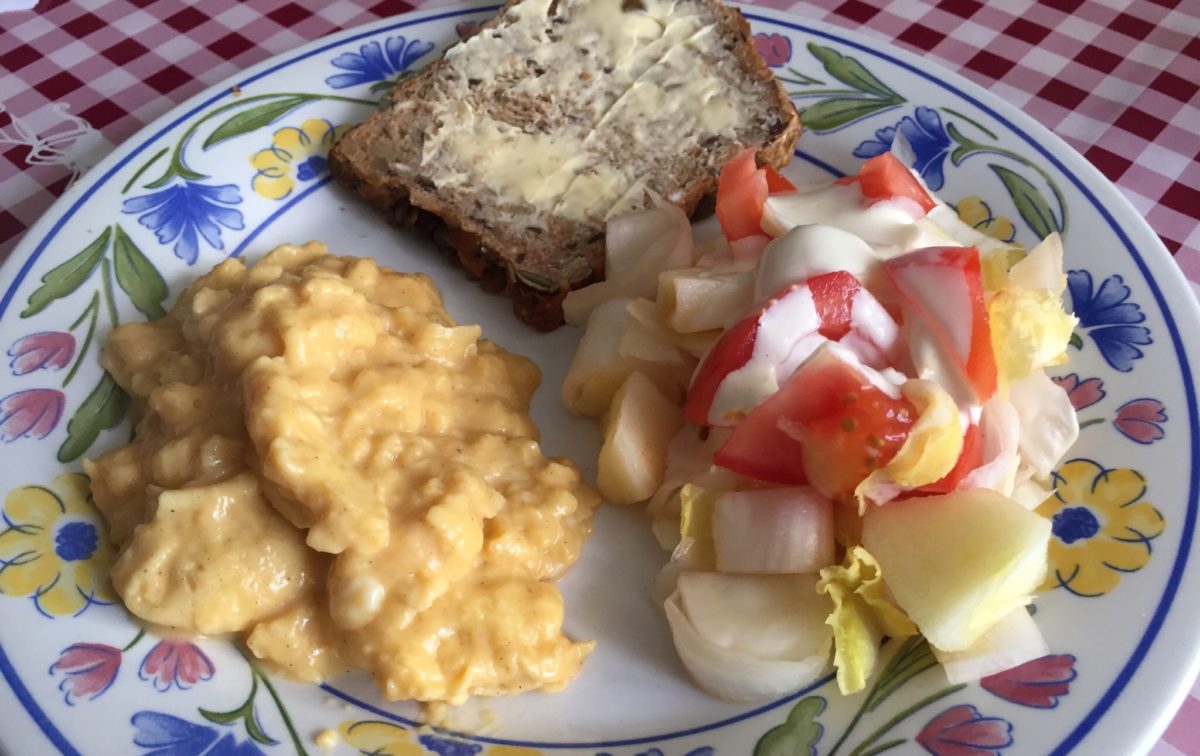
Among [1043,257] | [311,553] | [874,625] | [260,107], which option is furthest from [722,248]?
[260,107]

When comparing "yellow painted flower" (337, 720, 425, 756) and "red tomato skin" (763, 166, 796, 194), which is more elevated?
"red tomato skin" (763, 166, 796, 194)

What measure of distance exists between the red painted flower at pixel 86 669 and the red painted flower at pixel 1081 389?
1.97 m

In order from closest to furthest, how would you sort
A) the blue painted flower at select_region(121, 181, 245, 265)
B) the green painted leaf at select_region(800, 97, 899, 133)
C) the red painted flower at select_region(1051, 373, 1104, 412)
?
the red painted flower at select_region(1051, 373, 1104, 412)
the blue painted flower at select_region(121, 181, 245, 265)
the green painted leaf at select_region(800, 97, 899, 133)

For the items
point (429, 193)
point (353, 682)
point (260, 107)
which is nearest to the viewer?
point (353, 682)

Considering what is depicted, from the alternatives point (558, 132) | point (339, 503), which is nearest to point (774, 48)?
point (558, 132)

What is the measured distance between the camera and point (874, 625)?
1888 mm

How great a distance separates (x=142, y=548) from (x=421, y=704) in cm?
57

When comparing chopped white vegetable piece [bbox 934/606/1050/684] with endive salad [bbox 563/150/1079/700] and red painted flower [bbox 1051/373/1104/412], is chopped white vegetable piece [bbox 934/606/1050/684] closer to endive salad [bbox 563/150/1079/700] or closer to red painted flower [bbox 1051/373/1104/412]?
endive salad [bbox 563/150/1079/700]

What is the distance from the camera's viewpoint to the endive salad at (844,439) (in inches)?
70.7

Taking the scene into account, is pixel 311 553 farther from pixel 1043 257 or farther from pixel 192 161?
pixel 1043 257

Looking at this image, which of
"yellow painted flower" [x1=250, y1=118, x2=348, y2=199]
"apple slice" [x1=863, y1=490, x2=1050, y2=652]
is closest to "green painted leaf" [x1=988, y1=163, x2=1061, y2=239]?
"apple slice" [x1=863, y1=490, x2=1050, y2=652]

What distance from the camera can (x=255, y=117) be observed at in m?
2.81

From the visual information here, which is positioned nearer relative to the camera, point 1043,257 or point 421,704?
point 421,704

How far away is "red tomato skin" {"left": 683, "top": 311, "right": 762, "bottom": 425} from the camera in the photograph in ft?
6.36
